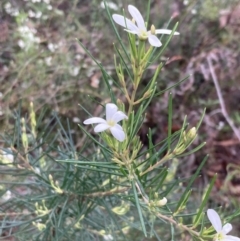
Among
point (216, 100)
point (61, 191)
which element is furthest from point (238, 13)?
point (61, 191)

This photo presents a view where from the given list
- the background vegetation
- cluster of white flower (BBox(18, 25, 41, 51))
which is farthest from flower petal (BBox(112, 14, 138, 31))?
cluster of white flower (BBox(18, 25, 41, 51))

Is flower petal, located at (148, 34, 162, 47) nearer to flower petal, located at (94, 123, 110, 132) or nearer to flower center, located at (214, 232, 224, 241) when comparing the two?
flower petal, located at (94, 123, 110, 132)

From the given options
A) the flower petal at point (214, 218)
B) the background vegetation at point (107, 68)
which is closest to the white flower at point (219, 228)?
the flower petal at point (214, 218)

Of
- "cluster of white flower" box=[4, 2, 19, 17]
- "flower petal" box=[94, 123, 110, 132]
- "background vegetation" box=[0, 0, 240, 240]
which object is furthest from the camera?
"cluster of white flower" box=[4, 2, 19, 17]

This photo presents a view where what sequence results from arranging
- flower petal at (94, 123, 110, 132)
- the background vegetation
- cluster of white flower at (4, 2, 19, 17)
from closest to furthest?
flower petal at (94, 123, 110, 132), the background vegetation, cluster of white flower at (4, 2, 19, 17)

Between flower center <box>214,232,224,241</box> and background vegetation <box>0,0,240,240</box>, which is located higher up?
flower center <box>214,232,224,241</box>

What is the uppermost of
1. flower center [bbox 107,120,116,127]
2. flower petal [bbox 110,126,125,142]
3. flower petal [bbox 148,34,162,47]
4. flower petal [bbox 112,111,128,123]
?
flower petal [bbox 148,34,162,47]

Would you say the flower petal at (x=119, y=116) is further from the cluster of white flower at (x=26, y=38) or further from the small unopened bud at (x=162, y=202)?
the cluster of white flower at (x=26, y=38)

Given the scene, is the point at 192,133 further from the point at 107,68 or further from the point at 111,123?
the point at 107,68

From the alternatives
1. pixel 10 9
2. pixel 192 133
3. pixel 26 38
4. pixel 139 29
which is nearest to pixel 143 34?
pixel 139 29

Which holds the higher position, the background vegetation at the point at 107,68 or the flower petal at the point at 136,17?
the flower petal at the point at 136,17

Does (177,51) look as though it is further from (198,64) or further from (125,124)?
(125,124)
